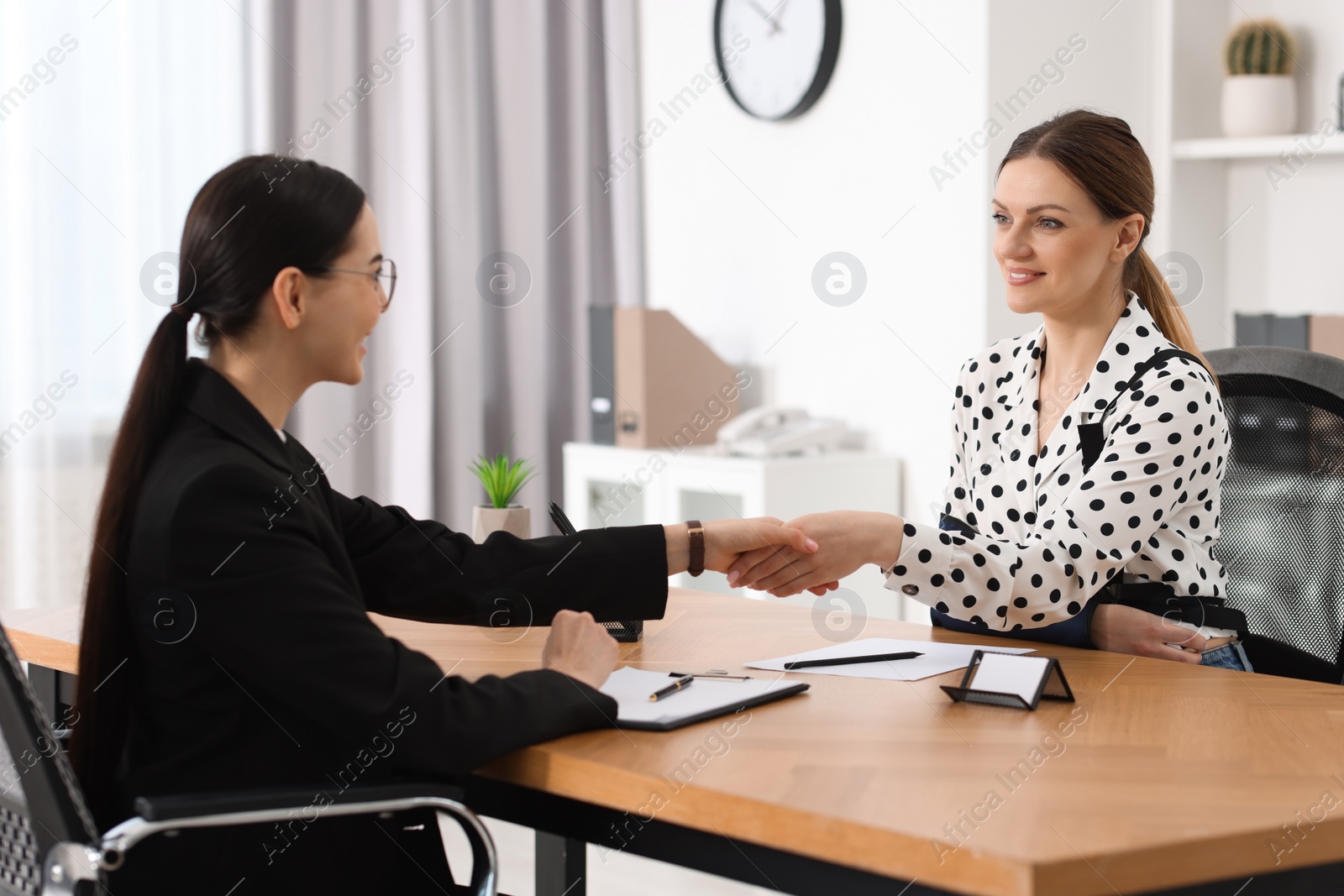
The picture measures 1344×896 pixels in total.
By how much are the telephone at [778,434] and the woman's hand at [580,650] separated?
2.06 metres

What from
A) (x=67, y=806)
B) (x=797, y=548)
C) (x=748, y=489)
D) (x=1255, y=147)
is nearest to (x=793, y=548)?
(x=797, y=548)

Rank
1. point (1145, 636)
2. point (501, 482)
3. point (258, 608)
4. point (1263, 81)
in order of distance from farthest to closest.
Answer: point (1263, 81), point (501, 482), point (1145, 636), point (258, 608)

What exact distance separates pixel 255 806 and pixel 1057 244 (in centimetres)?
137

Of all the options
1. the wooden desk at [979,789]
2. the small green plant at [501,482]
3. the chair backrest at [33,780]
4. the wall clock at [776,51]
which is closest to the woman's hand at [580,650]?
the wooden desk at [979,789]

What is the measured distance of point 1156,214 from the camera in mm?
3408

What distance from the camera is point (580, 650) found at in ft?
4.69

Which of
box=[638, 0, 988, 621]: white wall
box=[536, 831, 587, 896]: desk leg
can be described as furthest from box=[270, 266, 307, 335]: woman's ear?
box=[638, 0, 988, 621]: white wall

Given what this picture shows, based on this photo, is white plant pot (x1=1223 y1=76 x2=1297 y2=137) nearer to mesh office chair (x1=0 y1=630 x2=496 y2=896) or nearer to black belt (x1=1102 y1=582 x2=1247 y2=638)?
black belt (x1=1102 y1=582 x2=1247 y2=638)

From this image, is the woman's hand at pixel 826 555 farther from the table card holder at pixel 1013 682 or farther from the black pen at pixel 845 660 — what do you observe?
the table card holder at pixel 1013 682

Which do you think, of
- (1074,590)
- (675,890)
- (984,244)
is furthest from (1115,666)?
(984,244)

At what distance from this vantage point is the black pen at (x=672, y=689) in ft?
4.50

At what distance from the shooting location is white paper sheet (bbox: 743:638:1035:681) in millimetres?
1515

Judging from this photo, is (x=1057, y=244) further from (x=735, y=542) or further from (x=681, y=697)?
(x=681, y=697)

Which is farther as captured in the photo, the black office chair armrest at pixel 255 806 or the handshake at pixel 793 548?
the handshake at pixel 793 548
